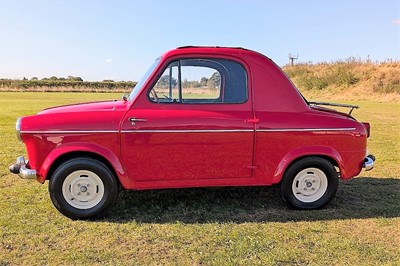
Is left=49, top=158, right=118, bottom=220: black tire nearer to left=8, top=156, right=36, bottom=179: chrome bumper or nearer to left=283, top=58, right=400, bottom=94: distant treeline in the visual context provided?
Answer: left=8, top=156, right=36, bottom=179: chrome bumper

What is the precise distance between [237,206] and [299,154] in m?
1.06

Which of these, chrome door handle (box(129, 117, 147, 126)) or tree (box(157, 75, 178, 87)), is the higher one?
tree (box(157, 75, 178, 87))

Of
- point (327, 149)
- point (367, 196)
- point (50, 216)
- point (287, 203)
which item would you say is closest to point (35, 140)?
point (50, 216)

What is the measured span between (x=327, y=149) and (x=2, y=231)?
3.79 m

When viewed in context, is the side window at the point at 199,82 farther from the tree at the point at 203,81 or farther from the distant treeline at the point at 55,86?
the distant treeline at the point at 55,86

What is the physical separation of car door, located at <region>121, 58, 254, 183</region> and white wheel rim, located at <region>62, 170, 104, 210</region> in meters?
0.43

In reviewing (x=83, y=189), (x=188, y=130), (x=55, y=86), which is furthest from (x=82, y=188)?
(x=55, y=86)

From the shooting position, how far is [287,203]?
4684 millimetres

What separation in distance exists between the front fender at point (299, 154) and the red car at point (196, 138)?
1cm

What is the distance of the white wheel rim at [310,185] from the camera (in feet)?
15.3

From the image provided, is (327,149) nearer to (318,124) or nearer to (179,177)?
(318,124)

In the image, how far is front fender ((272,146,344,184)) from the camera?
4.48 m

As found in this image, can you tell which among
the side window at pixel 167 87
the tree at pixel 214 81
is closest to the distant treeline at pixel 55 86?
the tree at pixel 214 81

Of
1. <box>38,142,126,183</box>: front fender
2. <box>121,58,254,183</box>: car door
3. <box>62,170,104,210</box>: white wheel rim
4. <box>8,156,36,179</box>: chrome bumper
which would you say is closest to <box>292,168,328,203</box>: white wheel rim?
<box>121,58,254,183</box>: car door
